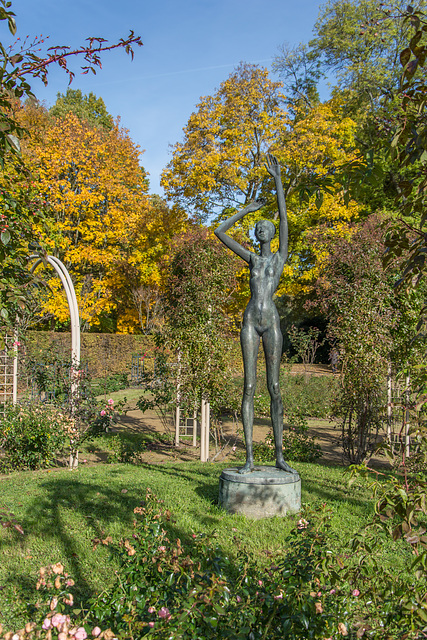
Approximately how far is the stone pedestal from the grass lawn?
11cm

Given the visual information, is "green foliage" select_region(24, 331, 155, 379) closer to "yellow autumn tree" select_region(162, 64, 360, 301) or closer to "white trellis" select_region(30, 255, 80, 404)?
"yellow autumn tree" select_region(162, 64, 360, 301)

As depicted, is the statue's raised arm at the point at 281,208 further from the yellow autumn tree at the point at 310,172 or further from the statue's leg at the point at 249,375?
the yellow autumn tree at the point at 310,172

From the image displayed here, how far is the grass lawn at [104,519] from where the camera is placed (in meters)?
3.68

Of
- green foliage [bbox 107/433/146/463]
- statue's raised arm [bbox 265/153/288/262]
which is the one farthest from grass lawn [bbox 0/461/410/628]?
statue's raised arm [bbox 265/153/288/262]

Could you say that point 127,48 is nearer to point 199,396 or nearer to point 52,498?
point 52,498

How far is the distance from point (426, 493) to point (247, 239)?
16.2 m

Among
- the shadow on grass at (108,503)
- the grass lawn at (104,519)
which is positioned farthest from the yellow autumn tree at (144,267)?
the grass lawn at (104,519)

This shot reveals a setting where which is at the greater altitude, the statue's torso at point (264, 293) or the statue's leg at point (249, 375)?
the statue's torso at point (264, 293)

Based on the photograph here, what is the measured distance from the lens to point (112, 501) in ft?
17.4

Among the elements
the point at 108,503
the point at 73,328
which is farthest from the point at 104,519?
the point at 73,328

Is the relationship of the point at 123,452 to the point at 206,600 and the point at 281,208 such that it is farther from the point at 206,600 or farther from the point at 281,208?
the point at 206,600

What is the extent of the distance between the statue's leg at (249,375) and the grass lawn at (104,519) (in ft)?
2.14

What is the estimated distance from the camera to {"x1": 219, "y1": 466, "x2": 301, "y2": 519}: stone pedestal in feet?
15.6

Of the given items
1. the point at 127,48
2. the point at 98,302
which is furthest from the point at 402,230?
the point at 98,302
